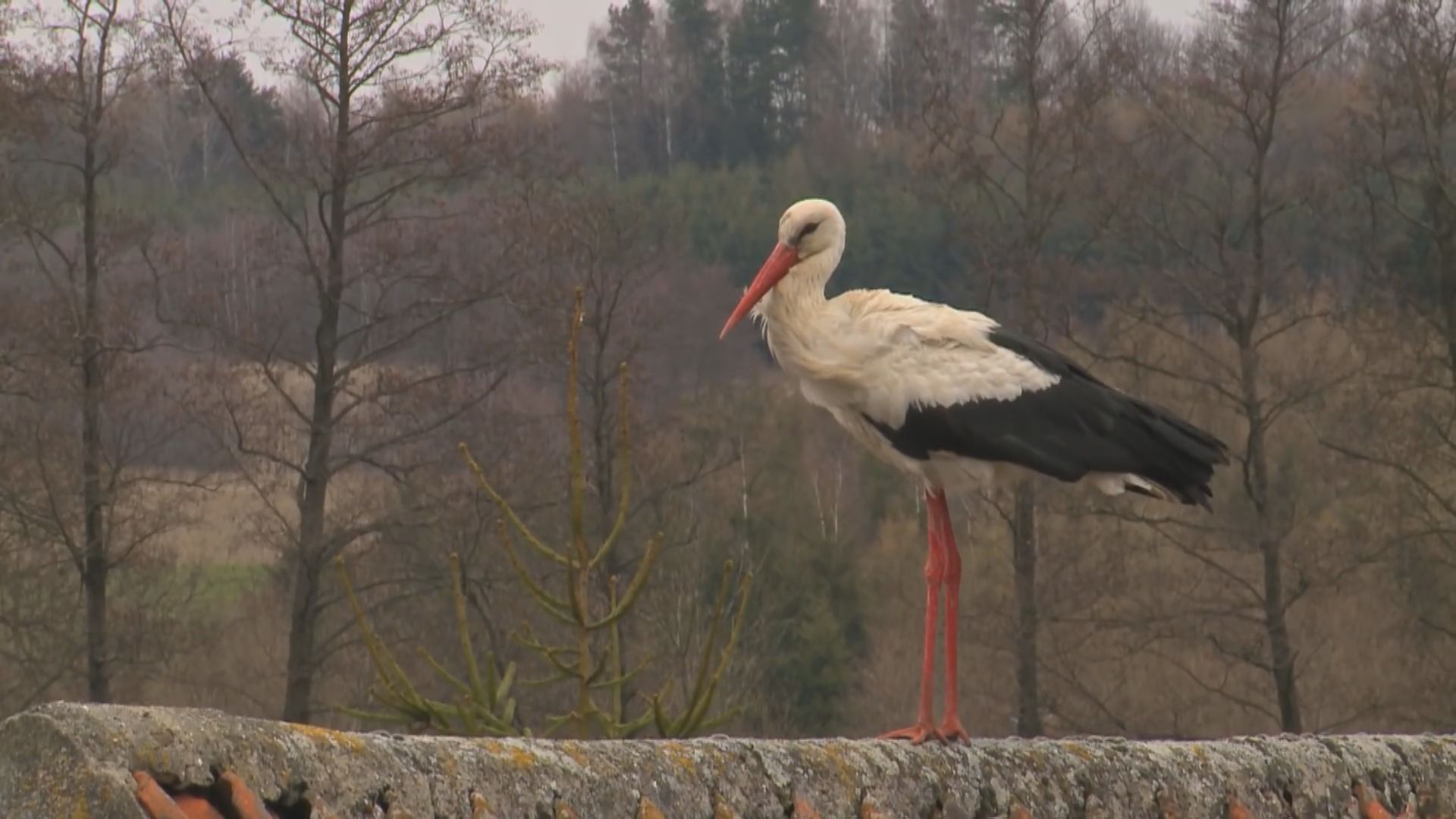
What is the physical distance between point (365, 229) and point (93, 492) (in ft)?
12.5

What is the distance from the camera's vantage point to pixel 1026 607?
25859 mm

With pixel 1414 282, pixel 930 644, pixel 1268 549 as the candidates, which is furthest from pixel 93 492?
pixel 930 644

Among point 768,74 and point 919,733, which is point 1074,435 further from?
point 768,74

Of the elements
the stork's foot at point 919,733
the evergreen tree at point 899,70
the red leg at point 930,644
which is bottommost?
the stork's foot at point 919,733

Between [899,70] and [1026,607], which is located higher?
[899,70]

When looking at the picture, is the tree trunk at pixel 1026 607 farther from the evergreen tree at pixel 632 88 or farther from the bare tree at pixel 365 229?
the evergreen tree at pixel 632 88

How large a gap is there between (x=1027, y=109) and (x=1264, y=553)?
5402mm

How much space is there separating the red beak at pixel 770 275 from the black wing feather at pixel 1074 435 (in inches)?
24.6

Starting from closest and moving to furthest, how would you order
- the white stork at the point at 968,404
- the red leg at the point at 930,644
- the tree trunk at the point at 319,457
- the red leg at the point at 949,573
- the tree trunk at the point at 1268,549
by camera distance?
1. the red leg at the point at 930,644
2. the red leg at the point at 949,573
3. the white stork at the point at 968,404
4. the tree trunk at the point at 319,457
5. the tree trunk at the point at 1268,549

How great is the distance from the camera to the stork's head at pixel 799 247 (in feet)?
28.2

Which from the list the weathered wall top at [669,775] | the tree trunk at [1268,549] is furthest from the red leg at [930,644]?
the tree trunk at [1268,549]

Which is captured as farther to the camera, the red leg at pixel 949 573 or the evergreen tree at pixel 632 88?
the evergreen tree at pixel 632 88

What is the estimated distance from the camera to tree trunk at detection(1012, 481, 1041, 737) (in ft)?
84.5

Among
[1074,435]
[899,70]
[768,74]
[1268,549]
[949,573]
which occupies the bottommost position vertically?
[949,573]
